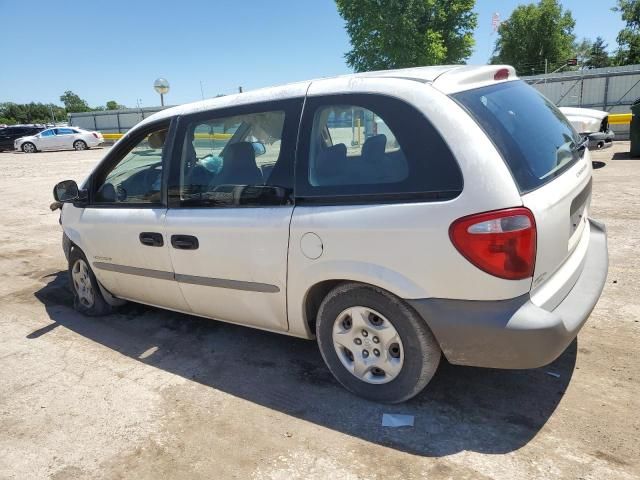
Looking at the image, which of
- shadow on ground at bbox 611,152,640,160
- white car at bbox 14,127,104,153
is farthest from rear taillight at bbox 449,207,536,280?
white car at bbox 14,127,104,153

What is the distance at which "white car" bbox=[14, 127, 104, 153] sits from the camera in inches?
1196

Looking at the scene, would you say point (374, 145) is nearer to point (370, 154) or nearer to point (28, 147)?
point (370, 154)

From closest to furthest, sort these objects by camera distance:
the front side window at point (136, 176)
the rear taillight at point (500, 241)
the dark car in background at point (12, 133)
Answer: the rear taillight at point (500, 241) < the front side window at point (136, 176) < the dark car in background at point (12, 133)

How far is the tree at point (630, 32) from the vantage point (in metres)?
43.6

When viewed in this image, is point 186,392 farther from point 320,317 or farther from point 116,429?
point 320,317

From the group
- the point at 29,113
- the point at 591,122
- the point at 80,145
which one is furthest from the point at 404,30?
the point at 29,113

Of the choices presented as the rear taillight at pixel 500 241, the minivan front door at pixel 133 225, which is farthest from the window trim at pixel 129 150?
the rear taillight at pixel 500 241

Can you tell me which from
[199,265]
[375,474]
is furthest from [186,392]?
[375,474]

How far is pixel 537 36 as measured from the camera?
4919cm

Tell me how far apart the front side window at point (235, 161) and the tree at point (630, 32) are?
51698 mm

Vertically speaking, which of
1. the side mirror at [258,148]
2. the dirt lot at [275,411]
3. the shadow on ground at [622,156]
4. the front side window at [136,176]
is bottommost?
the dirt lot at [275,411]

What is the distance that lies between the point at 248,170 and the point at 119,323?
6.99ft

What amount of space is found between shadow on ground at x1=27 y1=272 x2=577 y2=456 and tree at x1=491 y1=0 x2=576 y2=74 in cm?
5316

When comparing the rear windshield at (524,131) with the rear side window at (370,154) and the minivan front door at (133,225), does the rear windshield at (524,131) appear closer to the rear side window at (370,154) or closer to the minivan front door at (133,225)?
the rear side window at (370,154)
